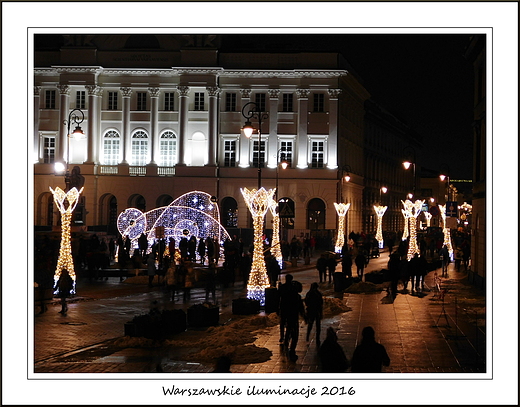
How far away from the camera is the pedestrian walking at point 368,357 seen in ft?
38.6

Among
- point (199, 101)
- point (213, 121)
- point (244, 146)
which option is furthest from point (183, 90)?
point (244, 146)

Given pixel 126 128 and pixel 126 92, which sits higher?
pixel 126 92

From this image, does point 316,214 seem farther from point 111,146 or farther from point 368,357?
point 368,357

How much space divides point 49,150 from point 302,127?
70.6 feet

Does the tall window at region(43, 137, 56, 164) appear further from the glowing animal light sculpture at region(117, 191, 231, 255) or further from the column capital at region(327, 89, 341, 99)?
the glowing animal light sculpture at region(117, 191, 231, 255)

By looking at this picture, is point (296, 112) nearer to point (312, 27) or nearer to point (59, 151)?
point (59, 151)

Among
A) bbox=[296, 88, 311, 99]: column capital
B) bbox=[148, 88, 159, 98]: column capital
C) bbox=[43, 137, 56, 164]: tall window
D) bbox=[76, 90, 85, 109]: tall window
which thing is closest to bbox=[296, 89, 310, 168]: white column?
bbox=[296, 88, 311, 99]: column capital

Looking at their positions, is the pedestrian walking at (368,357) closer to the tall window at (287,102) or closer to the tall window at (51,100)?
the tall window at (287,102)

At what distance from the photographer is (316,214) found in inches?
2864

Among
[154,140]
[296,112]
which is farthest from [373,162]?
[154,140]

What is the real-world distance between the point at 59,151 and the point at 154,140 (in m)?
7.99

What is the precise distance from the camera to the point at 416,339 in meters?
19.8

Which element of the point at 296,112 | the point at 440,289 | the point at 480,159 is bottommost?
the point at 440,289

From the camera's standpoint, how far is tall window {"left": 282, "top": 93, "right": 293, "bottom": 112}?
242 ft
